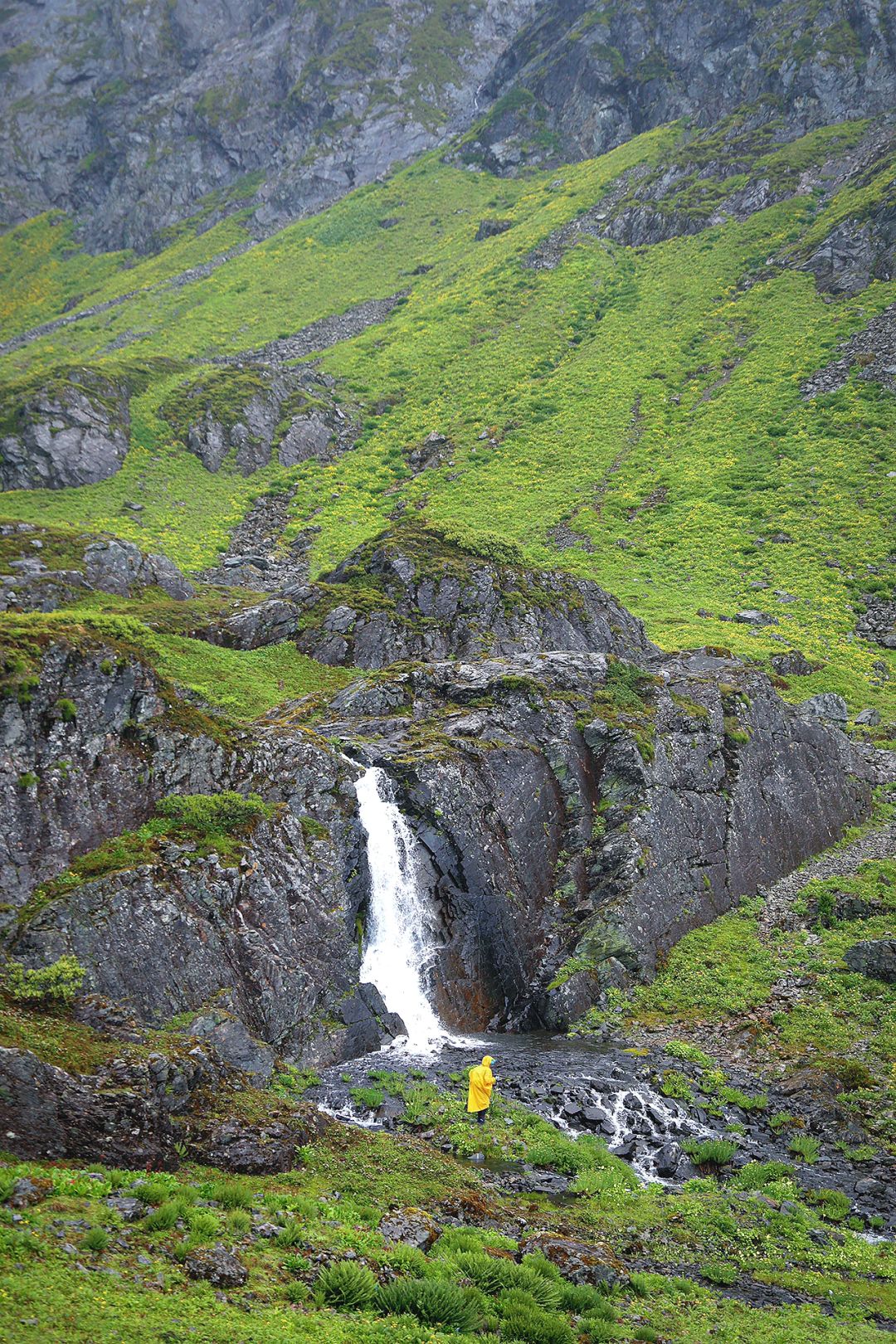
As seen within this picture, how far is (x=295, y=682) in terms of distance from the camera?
3662 cm

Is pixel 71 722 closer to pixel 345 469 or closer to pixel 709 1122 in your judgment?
pixel 709 1122

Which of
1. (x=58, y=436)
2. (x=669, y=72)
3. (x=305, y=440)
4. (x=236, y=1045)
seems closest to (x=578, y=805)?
(x=236, y=1045)

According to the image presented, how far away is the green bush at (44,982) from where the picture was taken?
16641 millimetres

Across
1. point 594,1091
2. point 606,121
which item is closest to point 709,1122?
point 594,1091

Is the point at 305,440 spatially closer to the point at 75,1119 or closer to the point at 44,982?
the point at 44,982

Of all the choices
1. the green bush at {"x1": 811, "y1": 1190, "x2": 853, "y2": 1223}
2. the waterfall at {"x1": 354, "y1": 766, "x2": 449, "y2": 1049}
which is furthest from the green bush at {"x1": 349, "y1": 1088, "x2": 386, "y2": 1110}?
the green bush at {"x1": 811, "y1": 1190, "x2": 853, "y2": 1223}

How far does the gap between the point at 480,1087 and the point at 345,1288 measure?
29.0 feet

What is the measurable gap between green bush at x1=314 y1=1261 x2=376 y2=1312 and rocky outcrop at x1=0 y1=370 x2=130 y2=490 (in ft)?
224

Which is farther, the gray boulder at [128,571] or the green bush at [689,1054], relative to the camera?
the gray boulder at [128,571]

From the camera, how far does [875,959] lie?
84.6 ft

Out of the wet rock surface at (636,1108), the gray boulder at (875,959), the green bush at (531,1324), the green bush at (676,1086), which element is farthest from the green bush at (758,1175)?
the gray boulder at (875,959)

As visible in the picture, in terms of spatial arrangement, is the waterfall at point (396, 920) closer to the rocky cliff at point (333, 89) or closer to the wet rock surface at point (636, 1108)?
the wet rock surface at point (636, 1108)

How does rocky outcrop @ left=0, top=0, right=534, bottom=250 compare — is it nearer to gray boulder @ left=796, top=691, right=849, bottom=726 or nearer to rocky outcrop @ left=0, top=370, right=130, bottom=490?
rocky outcrop @ left=0, top=370, right=130, bottom=490

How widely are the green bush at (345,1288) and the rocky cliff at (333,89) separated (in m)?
132
